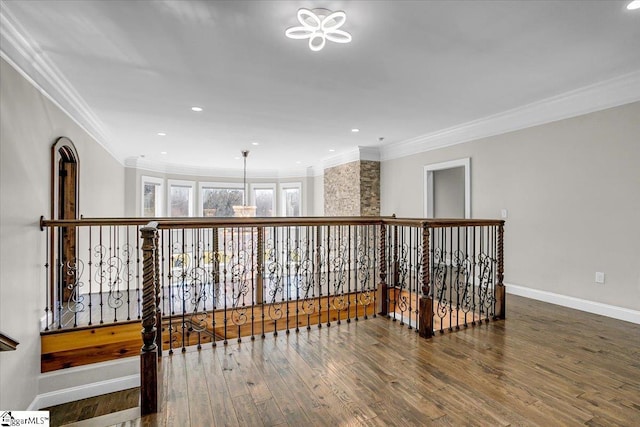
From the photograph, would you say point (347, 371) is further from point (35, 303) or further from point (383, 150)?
point (383, 150)

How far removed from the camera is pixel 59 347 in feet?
11.3

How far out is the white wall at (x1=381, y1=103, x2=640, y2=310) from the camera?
12.0ft

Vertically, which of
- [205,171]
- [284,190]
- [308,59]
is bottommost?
[284,190]

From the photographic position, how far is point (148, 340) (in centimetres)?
204

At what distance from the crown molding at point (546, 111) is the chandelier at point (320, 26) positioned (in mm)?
3268

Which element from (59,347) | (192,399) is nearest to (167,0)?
(192,399)

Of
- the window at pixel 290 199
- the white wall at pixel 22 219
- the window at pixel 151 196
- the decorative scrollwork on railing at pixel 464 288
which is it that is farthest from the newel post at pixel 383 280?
the window at pixel 151 196

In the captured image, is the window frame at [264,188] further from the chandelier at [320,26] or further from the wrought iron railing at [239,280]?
the chandelier at [320,26]

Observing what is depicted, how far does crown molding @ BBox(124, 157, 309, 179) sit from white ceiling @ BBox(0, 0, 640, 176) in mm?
3238

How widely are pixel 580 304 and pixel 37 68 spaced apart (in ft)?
21.3

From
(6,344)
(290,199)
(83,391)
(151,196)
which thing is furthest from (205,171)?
(6,344)

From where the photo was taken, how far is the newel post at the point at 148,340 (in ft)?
6.48

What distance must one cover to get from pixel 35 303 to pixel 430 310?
12.6ft

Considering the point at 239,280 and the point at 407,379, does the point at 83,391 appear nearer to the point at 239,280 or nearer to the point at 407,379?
the point at 239,280
